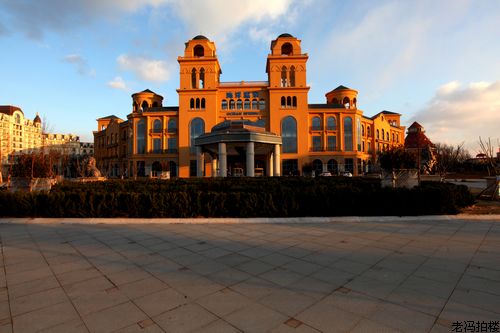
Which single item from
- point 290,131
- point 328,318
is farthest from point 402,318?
point 290,131

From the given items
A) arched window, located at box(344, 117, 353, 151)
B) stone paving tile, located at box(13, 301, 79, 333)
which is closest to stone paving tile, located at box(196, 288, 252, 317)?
stone paving tile, located at box(13, 301, 79, 333)

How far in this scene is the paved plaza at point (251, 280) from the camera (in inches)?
124

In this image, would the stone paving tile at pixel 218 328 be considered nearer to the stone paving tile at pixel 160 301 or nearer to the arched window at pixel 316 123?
the stone paving tile at pixel 160 301

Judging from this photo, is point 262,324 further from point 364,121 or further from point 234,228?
point 364,121

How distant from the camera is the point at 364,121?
195ft

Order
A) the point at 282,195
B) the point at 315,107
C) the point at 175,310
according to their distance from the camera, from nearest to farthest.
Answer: the point at 175,310, the point at 282,195, the point at 315,107

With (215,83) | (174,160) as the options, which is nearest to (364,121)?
(215,83)

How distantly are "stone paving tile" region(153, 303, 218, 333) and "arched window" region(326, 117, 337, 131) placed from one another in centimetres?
5436

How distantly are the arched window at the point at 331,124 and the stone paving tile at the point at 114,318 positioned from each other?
54634 millimetres

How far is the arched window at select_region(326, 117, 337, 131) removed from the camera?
176ft

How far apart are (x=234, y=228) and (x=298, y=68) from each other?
50.6 m

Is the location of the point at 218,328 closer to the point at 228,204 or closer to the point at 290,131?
the point at 228,204

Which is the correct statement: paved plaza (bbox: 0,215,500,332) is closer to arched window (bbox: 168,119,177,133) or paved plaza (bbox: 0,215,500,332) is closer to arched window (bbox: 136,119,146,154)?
arched window (bbox: 168,119,177,133)

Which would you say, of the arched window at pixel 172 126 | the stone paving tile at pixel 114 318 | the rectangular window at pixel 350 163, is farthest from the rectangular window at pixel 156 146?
the stone paving tile at pixel 114 318
